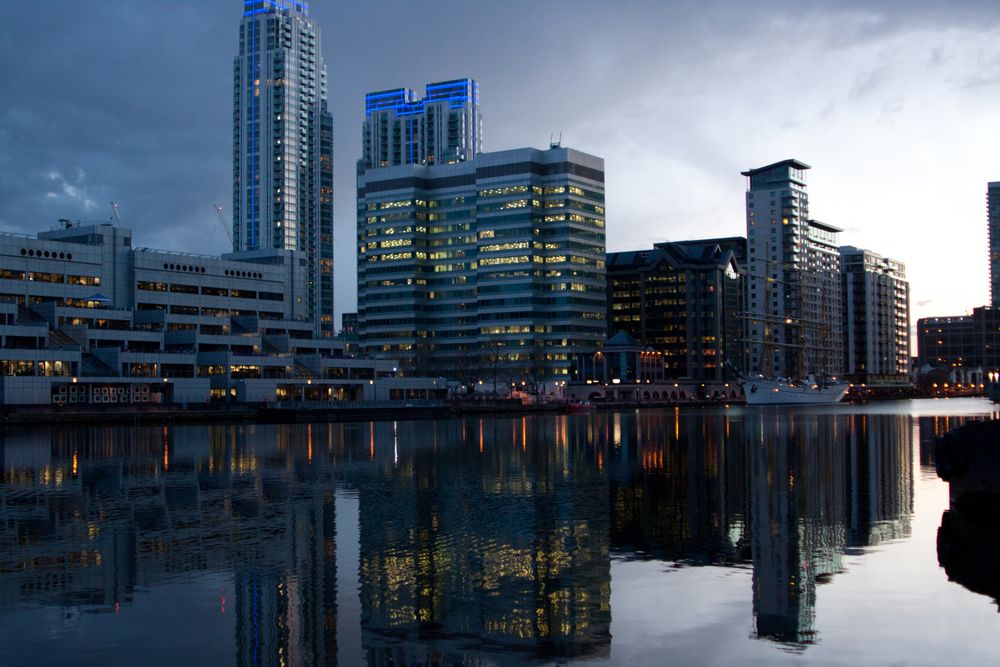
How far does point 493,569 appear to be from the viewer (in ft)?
90.0

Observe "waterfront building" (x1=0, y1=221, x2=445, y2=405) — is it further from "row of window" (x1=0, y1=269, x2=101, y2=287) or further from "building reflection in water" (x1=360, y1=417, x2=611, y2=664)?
"building reflection in water" (x1=360, y1=417, x2=611, y2=664)

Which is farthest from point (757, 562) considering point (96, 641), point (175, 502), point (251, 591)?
point (175, 502)

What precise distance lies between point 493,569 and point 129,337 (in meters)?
155

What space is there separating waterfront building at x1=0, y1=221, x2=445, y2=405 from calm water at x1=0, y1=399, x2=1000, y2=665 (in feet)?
350

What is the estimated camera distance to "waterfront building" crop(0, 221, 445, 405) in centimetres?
15441

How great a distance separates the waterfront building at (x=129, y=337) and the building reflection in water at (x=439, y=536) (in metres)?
93.9

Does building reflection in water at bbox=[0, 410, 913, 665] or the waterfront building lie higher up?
the waterfront building

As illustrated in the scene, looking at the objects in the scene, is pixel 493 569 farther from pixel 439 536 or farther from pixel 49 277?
pixel 49 277

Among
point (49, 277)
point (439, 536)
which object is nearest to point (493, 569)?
point (439, 536)

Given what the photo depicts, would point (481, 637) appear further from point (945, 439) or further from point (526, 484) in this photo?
point (526, 484)

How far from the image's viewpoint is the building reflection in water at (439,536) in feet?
71.5

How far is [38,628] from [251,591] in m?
Answer: 4.85

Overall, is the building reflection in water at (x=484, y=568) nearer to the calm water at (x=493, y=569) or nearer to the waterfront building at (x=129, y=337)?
the calm water at (x=493, y=569)

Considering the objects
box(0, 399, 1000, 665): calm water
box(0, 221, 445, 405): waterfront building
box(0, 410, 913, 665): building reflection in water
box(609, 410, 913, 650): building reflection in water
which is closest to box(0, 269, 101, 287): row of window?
box(0, 221, 445, 405): waterfront building
